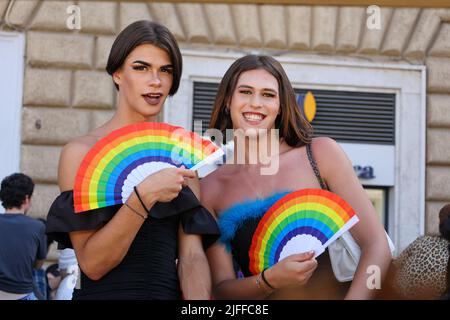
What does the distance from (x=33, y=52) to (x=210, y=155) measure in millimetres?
5743

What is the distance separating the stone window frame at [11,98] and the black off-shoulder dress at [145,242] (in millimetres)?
5376

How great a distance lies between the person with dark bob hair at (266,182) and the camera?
9.71 feet

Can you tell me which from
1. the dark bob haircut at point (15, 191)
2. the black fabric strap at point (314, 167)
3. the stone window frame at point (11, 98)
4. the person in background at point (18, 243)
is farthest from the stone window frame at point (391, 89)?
the black fabric strap at point (314, 167)

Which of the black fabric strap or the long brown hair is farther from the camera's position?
the long brown hair

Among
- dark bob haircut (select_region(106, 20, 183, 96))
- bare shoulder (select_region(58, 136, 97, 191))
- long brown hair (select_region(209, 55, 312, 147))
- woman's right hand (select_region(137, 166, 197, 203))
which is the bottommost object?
woman's right hand (select_region(137, 166, 197, 203))

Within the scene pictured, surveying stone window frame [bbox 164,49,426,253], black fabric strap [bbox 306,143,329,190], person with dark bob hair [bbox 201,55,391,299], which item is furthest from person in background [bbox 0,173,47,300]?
stone window frame [bbox 164,49,426,253]

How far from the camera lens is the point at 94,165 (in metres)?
2.87

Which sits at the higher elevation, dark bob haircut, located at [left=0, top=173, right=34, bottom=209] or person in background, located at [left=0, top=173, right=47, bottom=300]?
dark bob haircut, located at [left=0, top=173, right=34, bottom=209]

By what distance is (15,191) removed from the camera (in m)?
5.73

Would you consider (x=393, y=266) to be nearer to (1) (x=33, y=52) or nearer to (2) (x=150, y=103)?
(2) (x=150, y=103)

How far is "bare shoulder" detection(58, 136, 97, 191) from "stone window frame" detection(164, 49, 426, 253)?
5.54m

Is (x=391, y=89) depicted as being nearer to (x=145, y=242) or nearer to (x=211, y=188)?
(x=211, y=188)

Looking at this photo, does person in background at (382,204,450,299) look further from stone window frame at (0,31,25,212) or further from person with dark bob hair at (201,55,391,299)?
stone window frame at (0,31,25,212)

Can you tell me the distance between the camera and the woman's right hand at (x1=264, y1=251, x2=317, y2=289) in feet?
9.07
